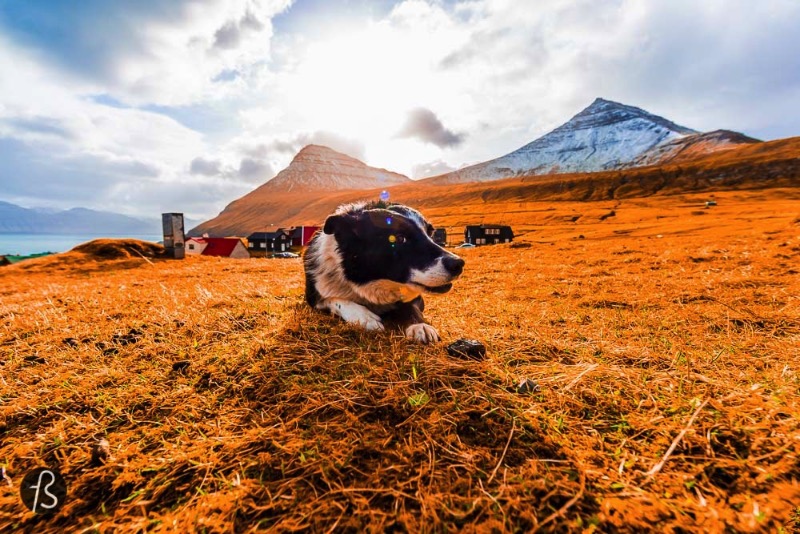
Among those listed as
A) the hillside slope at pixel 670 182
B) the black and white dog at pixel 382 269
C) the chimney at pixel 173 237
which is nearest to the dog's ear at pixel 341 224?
the black and white dog at pixel 382 269

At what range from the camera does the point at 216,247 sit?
42.8 metres

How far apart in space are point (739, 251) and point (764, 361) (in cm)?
995

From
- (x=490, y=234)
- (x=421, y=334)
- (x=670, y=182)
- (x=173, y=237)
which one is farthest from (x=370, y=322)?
(x=670, y=182)

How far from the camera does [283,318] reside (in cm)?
395

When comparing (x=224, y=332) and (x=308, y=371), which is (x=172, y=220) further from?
(x=308, y=371)

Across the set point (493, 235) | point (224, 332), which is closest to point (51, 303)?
point (224, 332)

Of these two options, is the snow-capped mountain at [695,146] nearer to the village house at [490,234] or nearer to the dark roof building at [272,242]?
the village house at [490,234]

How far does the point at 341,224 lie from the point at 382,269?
0.82 metres

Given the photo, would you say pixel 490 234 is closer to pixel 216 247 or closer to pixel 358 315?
pixel 216 247

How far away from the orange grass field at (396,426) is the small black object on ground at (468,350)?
147 millimetres

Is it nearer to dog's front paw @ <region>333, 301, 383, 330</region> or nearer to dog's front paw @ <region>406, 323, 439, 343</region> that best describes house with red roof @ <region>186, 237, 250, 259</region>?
dog's front paw @ <region>333, 301, 383, 330</region>

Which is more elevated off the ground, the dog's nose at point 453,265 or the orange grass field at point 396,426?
the dog's nose at point 453,265

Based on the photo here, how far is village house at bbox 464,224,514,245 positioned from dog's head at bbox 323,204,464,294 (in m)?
58.9

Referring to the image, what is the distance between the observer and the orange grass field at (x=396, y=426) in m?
1.29
